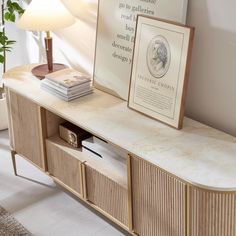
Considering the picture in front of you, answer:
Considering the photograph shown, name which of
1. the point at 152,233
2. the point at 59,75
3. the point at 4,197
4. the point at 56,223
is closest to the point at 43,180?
the point at 4,197

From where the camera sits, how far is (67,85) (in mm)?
2643

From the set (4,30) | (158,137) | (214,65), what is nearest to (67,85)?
(158,137)

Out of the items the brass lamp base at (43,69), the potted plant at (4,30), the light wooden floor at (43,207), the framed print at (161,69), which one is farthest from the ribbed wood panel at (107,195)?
the potted plant at (4,30)

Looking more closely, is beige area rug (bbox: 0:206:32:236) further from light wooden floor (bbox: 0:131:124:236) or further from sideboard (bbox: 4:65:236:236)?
→ sideboard (bbox: 4:65:236:236)

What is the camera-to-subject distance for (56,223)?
8.88 ft

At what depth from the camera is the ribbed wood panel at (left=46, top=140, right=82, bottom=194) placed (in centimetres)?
264

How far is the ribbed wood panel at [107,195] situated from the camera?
95.3 inches

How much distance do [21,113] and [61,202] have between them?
1.69 ft

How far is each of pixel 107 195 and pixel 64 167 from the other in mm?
329

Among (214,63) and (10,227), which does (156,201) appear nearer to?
(214,63)

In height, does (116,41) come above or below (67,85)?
above

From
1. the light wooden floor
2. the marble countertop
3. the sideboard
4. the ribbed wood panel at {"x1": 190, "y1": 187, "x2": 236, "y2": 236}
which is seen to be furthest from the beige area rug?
the ribbed wood panel at {"x1": 190, "y1": 187, "x2": 236, "y2": 236}

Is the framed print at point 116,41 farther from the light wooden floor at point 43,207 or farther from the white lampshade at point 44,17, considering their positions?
the light wooden floor at point 43,207

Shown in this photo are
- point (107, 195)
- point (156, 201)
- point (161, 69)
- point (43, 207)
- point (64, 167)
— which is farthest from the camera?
point (43, 207)
